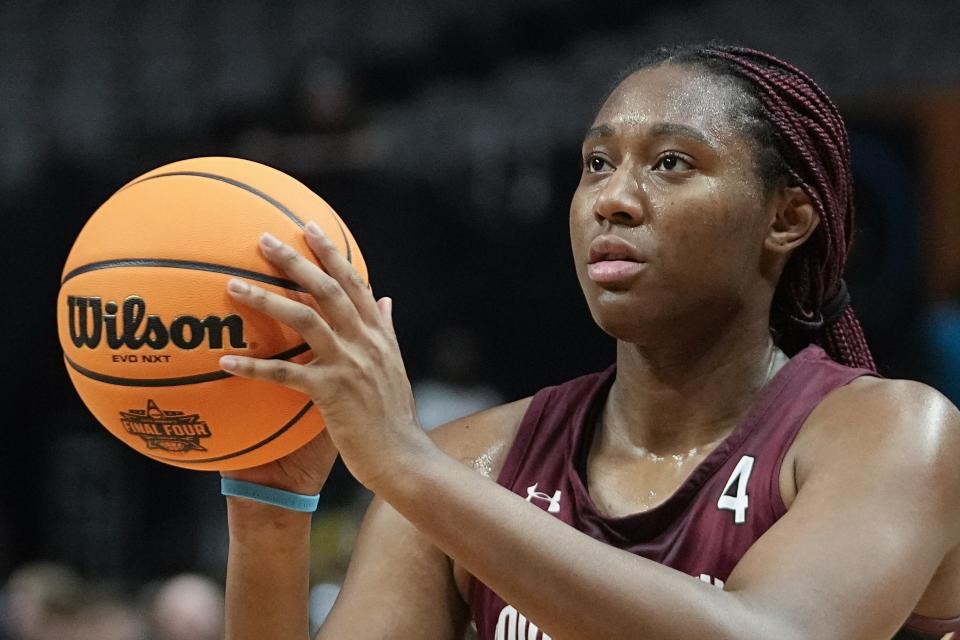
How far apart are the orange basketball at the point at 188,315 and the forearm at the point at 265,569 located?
0.89 feet

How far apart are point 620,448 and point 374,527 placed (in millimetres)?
548

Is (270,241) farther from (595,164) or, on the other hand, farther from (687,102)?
(687,102)

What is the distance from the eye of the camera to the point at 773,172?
112 inches

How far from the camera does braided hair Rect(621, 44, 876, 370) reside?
284 cm

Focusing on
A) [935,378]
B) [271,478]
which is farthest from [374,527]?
[935,378]

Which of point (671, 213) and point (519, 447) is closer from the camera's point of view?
point (671, 213)

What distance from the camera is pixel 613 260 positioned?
2.75 meters

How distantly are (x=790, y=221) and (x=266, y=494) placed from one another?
116 cm

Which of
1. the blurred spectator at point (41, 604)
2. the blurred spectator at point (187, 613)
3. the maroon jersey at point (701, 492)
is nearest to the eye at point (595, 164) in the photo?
the maroon jersey at point (701, 492)

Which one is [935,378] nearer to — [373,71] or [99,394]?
[373,71]

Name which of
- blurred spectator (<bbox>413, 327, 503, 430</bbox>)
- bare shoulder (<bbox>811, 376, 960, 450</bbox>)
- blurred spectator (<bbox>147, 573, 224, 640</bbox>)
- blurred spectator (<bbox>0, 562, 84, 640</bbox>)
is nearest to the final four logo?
bare shoulder (<bbox>811, 376, 960, 450</bbox>)

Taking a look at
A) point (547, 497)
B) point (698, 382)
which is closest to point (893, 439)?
point (698, 382)

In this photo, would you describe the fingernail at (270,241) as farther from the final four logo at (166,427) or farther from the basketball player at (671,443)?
the final four logo at (166,427)

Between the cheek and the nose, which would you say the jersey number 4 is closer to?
the cheek
